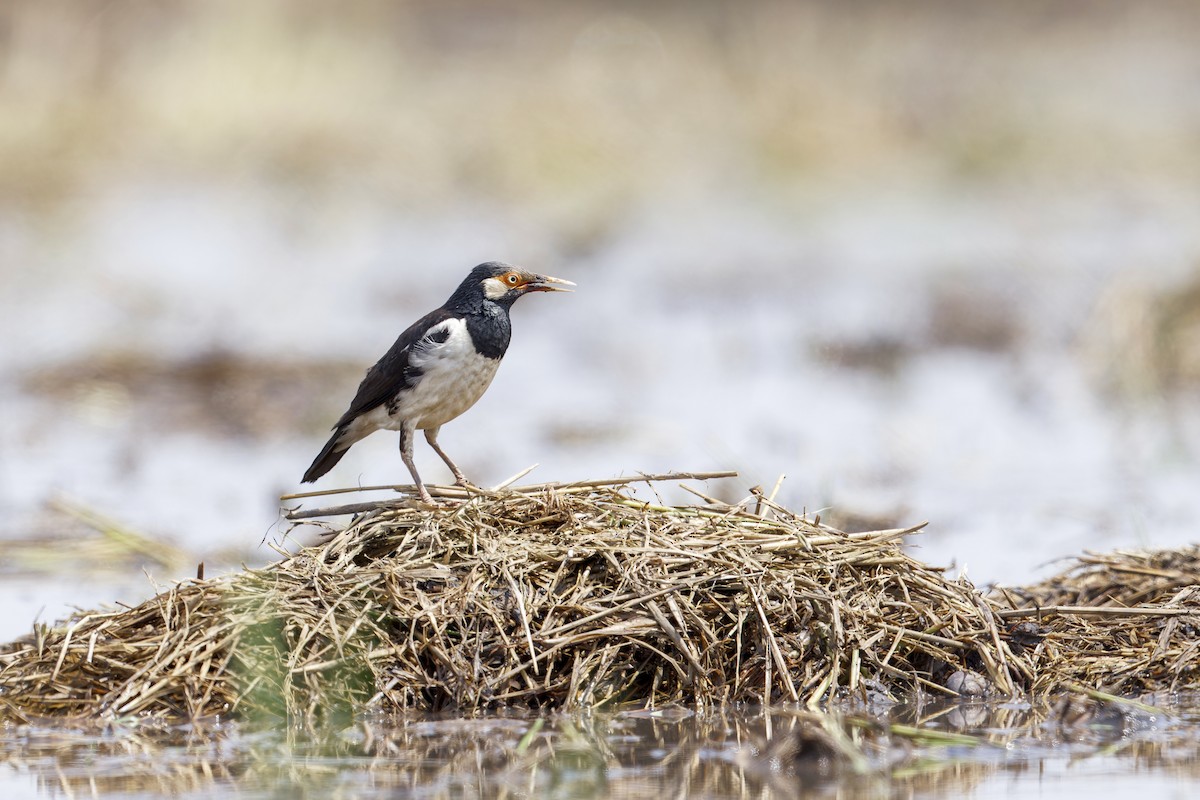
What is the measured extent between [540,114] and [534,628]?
10.7 m

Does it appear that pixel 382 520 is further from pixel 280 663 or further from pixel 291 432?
pixel 291 432

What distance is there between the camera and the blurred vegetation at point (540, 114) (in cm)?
1459

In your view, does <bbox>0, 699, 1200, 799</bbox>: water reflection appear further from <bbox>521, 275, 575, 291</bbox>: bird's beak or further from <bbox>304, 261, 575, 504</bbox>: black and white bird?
<bbox>521, 275, 575, 291</bbox>: bird's beak

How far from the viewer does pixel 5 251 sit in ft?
43.2

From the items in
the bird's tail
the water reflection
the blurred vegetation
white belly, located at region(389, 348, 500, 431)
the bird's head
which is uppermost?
the blurred vegetation

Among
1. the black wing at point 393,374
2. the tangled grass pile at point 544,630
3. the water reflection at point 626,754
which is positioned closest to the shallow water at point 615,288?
the water reflection at point 626,754

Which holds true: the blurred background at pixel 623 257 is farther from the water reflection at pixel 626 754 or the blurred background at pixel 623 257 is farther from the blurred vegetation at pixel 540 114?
the water reflection at pixel 626 754

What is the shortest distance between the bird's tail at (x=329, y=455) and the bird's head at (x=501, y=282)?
0.71m

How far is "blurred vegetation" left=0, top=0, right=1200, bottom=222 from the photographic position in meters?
14.6

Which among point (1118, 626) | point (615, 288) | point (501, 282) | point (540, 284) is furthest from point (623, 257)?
point (1118, 626)

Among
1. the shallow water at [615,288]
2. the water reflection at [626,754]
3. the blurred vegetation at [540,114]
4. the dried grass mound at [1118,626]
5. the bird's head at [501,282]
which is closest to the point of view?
the water reflection at [626,754]

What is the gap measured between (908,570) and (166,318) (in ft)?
25.4

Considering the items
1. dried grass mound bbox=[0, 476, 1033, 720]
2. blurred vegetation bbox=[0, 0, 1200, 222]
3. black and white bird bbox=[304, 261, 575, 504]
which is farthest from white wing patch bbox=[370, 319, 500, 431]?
blurred vegetation bbox=[0, 0, 1200, 222]

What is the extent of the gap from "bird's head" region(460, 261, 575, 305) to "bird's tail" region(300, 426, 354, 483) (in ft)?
2.34
